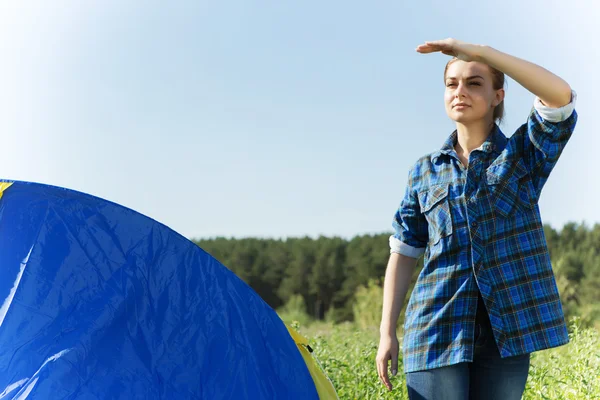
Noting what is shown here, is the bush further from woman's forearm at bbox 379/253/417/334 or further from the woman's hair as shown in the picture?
the woman's hair

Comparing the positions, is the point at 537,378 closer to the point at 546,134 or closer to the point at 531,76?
the point at 546,134

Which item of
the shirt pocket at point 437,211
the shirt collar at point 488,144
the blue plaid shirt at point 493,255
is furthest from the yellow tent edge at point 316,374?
the shirt collar at point 488,144

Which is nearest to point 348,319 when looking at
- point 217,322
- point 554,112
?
point 217,322

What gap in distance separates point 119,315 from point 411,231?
853 mm

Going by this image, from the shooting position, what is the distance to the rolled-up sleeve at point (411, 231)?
1.83 meters

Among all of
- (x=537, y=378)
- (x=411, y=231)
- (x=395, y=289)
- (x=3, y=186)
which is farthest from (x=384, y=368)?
(x=537, y=378)

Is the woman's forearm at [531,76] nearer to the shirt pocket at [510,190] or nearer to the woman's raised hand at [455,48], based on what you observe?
the woman's raised hand at [455,48]

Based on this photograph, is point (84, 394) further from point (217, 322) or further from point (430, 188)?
point (430, 188)

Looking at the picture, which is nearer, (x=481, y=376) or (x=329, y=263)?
(x=481, y=376)

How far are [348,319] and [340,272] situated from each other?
0.59 m

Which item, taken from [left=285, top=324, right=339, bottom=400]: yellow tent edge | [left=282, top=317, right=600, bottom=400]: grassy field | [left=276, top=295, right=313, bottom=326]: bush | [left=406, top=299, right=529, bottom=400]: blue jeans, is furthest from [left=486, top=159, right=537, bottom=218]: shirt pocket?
[left=276, top=295, right=313, bottom=326]: bush

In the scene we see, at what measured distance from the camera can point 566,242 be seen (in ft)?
26.3

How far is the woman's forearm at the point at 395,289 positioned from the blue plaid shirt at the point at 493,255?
68 millimetres

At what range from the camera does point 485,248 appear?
65.6 inches
